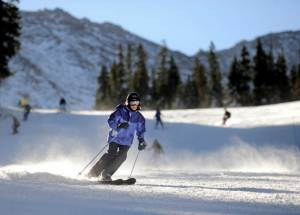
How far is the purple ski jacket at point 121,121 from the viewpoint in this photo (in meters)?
9.35

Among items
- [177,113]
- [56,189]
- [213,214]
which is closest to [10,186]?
[56,189]

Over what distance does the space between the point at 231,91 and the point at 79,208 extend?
8516cm

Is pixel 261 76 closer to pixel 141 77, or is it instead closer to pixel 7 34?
pixel 141 77

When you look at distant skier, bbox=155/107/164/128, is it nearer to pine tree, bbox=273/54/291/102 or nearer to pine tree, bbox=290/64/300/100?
pine tree, bbox=273/54/291/102

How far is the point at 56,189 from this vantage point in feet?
19.8

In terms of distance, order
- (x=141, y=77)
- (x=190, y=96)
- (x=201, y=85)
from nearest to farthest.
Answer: (x=141, y=77) < (x=201, y=85) < (x=190, y=96)

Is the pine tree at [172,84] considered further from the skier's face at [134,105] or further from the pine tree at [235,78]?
the skier's face at [134,105]

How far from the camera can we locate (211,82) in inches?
Answer: 3750

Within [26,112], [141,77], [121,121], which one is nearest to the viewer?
[121,121]

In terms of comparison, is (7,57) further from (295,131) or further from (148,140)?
(295,131)

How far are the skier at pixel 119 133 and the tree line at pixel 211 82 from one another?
74864 mm

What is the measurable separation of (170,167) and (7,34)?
1805cm

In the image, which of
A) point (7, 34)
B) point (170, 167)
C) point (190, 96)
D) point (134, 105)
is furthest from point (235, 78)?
point (134, 105)

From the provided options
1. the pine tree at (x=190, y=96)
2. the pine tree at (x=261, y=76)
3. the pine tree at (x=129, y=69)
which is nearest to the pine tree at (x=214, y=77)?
the pine tree at (x=190, y=96)
